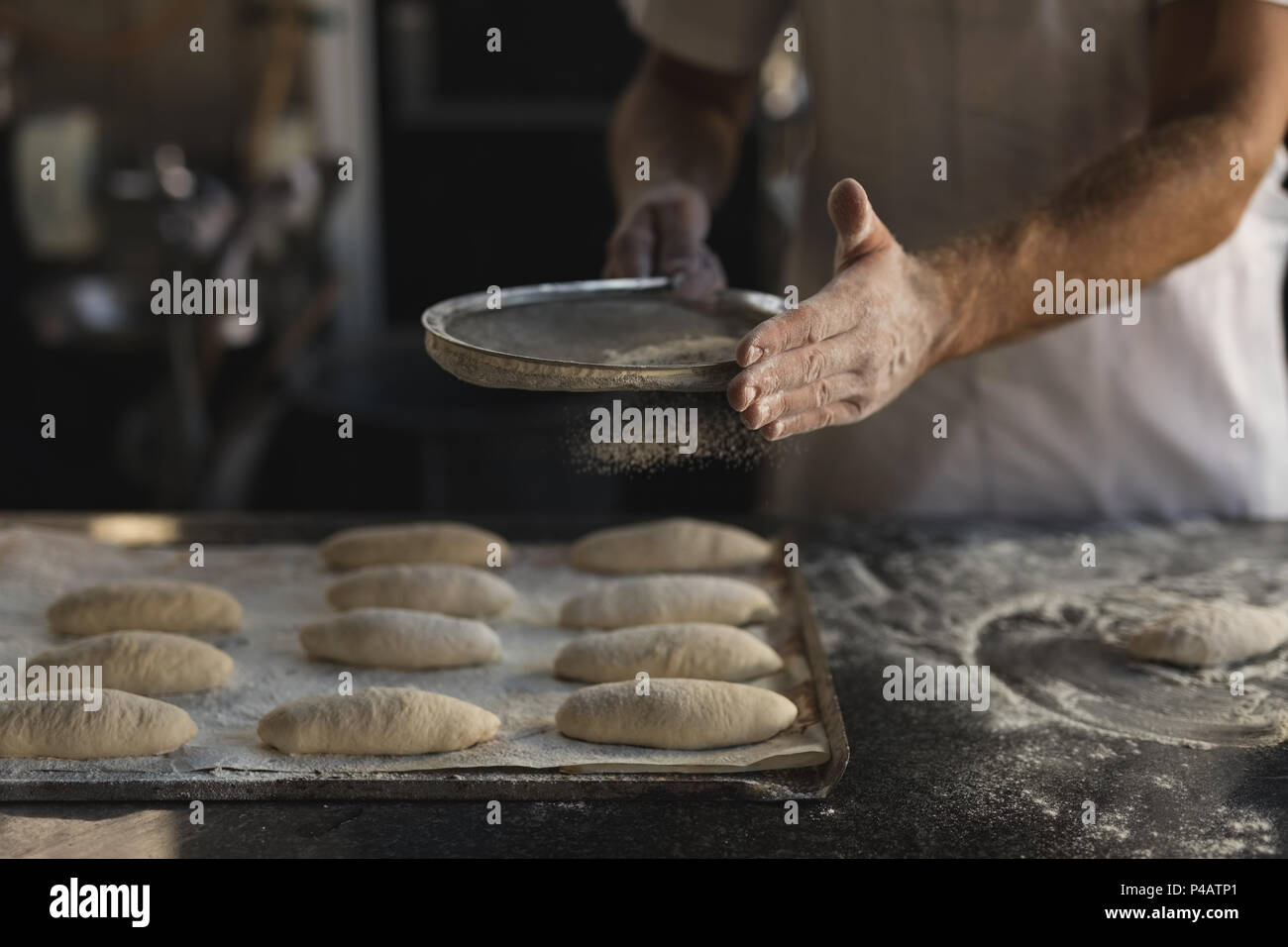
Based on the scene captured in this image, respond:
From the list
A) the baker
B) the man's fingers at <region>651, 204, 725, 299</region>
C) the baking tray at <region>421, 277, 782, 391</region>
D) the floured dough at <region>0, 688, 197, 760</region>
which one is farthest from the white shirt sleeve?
the floured dough at <region>0, 688, 197, 760</region>

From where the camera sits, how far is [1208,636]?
1608 mm

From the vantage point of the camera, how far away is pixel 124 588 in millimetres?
1781

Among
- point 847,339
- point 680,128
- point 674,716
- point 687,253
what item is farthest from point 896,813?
point 680,128

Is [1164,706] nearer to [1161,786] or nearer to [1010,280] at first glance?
[1161,786]

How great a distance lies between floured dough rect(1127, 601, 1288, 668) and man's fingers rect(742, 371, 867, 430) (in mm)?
506

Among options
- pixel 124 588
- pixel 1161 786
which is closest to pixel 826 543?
pixel 1161 786

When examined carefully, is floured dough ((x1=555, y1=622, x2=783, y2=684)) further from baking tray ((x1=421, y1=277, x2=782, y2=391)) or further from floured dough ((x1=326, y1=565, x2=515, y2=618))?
baking tray ((x1=421, y1=277, x2=782, y2=391))

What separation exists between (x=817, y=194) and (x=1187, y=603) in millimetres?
1029

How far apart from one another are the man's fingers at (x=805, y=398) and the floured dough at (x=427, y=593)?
23.2 inches

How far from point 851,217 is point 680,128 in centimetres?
99

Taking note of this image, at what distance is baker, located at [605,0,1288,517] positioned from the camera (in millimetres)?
1989

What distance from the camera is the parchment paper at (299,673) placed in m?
1.36
